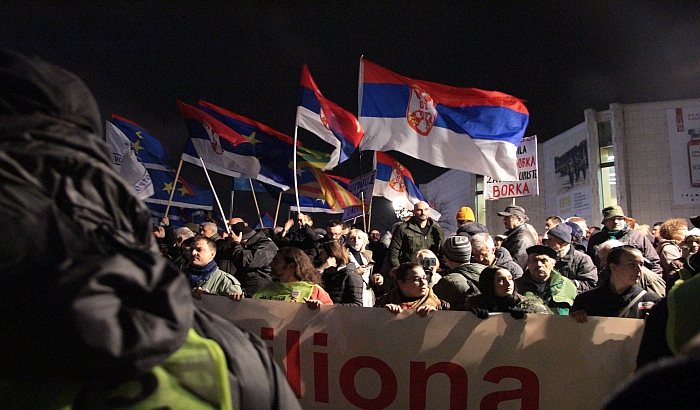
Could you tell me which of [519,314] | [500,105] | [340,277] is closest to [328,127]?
[500,105]

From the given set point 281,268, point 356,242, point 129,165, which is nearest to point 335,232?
point 356,242

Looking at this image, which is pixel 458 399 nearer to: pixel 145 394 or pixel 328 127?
pixel 145 394

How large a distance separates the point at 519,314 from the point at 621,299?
84cm

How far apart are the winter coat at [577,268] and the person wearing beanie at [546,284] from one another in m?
0.87

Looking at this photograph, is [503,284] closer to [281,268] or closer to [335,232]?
[281,268]

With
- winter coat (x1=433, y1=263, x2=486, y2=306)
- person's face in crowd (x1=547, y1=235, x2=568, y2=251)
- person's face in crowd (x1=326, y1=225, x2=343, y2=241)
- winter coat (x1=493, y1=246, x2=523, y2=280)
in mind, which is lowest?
winter coat (x1=433, y1=263, x2=486, y2=306)

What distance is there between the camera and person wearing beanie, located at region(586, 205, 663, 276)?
6.29 m

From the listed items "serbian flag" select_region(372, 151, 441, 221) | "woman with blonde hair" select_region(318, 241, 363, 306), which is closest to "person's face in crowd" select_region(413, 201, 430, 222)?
"woman with blonde hair" select_region(318, 241, 363, 306)

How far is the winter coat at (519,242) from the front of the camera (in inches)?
254

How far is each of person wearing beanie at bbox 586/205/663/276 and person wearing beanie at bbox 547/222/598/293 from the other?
68cm

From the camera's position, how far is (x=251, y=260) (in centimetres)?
634

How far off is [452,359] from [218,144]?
779cm

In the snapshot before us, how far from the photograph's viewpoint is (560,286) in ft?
14.7

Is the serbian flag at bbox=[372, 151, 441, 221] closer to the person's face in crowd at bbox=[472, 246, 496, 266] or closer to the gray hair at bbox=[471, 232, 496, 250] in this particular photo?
the gray hair at bbox=[471, 232, 496, 250]
